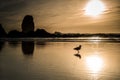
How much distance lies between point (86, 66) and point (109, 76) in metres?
2.99

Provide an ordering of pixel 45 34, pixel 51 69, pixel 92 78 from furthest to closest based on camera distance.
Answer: pixel 45 34, pixel 51 69, pixel 92 78

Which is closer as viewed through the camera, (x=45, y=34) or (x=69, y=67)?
(x=69, y=67)

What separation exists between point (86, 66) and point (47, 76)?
3.46m

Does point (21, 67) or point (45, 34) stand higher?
point (45, 34)

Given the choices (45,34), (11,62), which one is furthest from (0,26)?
(11,62)

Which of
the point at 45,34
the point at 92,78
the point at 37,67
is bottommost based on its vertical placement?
the point at 92,78

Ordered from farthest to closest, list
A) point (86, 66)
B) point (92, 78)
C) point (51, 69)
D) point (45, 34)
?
point (45, 34)
point (86, 66)
point (51, 69)
point (92, 78)

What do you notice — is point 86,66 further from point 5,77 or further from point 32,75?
point 5,77

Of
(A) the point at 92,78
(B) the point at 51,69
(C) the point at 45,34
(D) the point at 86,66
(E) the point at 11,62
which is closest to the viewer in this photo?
(A) the point at 92,78

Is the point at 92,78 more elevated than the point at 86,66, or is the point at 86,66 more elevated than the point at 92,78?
the point at 86,66

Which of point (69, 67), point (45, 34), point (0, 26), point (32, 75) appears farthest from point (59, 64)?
point (0, 26)

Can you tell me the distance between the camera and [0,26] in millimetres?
98625

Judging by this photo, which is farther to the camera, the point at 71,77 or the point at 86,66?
the point at 86,66

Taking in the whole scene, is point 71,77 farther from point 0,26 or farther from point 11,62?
point 0,26
